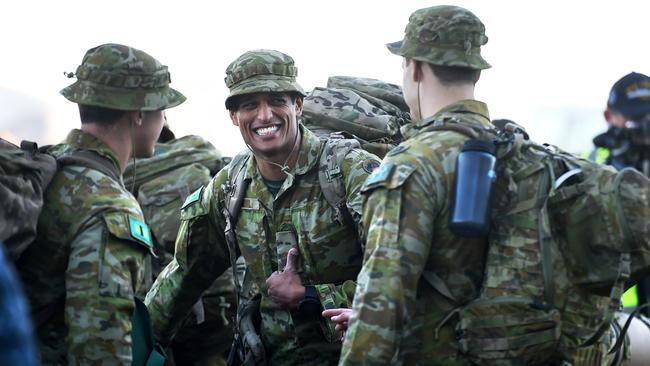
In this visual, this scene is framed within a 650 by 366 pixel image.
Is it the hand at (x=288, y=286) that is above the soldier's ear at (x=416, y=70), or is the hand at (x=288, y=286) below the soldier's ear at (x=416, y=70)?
below

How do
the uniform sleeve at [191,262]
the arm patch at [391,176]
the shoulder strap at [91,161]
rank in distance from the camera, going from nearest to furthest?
1. the arm patch at [391,176]
2. the shoulder strap at [91,161]
3. the uniform sleeve at [191,262]

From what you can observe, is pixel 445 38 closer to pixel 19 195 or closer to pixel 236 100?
pixel 236 100

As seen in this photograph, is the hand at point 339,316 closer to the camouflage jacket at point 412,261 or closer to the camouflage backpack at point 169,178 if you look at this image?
the camouflage jacket at point 412,261

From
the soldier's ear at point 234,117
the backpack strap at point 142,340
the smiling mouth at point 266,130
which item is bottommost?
the backpack strap at point 142,340

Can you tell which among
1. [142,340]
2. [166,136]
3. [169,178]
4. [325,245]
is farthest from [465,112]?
[166,136]

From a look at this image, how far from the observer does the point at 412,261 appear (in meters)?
4.81

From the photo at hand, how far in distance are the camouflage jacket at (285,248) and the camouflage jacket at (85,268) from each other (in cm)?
95

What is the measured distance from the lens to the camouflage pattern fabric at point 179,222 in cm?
769

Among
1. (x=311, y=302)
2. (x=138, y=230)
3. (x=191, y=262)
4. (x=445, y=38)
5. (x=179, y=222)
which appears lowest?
(x=311, y=302)

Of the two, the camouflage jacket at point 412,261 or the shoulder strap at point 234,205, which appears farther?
the shoulder strap at point 234,205

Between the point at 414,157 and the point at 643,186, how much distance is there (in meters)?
0.89

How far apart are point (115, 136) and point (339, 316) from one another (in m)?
1.24

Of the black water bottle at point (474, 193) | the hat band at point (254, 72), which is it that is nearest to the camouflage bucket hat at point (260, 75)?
the hat band at point (254, 72)

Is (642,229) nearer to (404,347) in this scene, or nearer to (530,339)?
(530,339)
